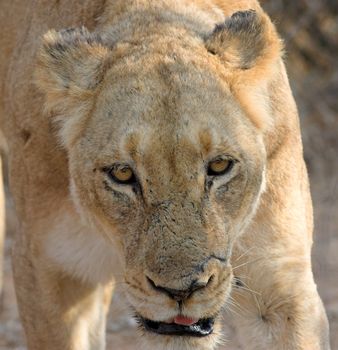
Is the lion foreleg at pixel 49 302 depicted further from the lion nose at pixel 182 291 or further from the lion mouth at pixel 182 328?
the lion nose at pixel 182 291

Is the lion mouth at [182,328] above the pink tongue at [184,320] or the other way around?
the other way around

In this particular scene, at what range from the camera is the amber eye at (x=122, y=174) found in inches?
100.0

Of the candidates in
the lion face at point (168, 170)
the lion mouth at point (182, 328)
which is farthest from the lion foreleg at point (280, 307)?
the lion mouth at point (182, 328)

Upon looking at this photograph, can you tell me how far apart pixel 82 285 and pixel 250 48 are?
81 centimetres

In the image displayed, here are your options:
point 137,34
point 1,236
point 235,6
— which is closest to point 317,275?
point 1,236

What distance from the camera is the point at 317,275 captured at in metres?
4.32

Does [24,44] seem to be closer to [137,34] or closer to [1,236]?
[137,34]

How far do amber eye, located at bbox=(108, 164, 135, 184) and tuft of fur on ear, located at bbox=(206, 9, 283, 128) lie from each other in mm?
365

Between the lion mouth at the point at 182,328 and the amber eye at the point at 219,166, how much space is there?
1.06 feet

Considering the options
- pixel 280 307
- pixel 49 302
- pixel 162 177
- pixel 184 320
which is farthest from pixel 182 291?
pixel 49 302

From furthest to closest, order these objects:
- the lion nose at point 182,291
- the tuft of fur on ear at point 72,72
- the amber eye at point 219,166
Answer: the tuft of fur on ear at point 72,72 → the amber eye at point 219,166 → the lion nose at point 182,291

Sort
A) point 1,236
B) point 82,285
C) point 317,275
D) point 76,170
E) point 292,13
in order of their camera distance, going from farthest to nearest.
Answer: point 292,13 → point 317,275 → point 1,236 → point 82,285 → point 76,170

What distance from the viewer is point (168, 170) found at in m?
2.48

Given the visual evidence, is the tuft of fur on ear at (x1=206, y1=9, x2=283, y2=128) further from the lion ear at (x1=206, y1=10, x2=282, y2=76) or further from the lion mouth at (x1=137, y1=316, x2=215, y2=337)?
the lion mouth at (x1=137, y1=316, x2=215, y2=337)
